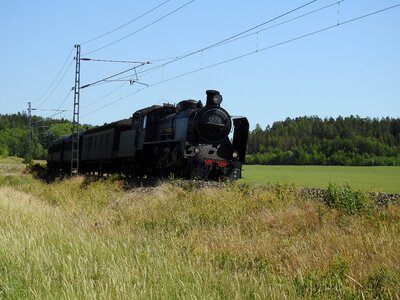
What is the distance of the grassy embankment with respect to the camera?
5.45m

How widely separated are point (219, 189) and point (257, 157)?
70.1 metres

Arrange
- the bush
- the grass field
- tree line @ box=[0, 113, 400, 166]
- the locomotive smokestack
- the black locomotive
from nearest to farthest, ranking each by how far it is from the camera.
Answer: the bush
the black locomotive
the locomotive smokestack
the grass field
tree line @ box=[0, 113, 400, 166]

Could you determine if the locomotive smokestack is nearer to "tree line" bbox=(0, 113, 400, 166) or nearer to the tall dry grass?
the tall dry grass

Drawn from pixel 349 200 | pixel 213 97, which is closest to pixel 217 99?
pixel 213 97

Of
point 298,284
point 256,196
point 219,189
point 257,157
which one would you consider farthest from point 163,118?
point 257,157

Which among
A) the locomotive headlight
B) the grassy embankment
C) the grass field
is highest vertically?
the locomotive headlight

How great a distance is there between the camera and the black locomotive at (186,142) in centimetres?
1959

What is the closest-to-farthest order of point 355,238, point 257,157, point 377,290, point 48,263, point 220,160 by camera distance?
point 377,290 → point 48,263 → point 355,238 → point 220,160 → point 257,157

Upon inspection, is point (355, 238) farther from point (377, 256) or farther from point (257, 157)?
point (257, 157)

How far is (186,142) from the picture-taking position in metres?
19.2

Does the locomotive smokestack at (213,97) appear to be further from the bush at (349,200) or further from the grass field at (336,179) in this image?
the bush at (349,200)

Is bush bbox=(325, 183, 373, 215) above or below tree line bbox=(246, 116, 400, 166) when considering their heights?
below

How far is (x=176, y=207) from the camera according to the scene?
13.9 meters

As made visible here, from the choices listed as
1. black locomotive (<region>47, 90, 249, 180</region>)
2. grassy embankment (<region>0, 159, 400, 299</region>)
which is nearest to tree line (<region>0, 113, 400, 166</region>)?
black locomotive (<region>47, 90, 249, 180</region>)
